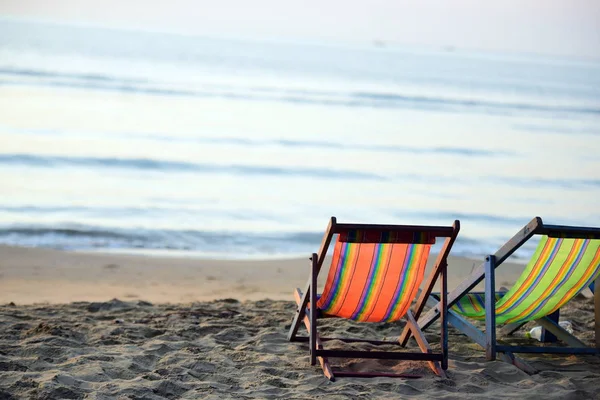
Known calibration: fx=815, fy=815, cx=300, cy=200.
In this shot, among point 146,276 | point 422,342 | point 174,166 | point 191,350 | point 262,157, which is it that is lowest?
point 191,350

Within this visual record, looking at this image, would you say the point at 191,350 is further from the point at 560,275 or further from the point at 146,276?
the point at 146,276

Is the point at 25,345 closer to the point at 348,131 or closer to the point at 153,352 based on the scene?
the point at 153,352

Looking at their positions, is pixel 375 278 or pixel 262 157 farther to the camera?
pixel 262 157

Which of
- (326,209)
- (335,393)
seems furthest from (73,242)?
(335,393)

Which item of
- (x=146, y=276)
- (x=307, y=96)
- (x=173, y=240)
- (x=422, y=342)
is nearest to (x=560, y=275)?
(x=422, y=342)

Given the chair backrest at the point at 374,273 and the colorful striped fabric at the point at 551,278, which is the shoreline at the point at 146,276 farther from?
the colorful striped fabric at the point at 551,278

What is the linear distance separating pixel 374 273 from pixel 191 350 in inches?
47.2

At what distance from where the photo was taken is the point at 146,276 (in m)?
7.22

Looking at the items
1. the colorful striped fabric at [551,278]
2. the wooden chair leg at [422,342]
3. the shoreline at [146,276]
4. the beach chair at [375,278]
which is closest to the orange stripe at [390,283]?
the beach chair at [375,278]

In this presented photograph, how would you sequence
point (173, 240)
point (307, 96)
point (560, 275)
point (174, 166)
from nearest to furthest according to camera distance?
point (560, 275) → point (173, 240) → point (174, 166) → point (307, 96)

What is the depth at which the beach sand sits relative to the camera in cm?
405

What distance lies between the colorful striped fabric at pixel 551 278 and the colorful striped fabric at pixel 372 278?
2.07 ft

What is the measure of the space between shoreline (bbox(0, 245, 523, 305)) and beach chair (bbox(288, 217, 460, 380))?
7.45ft

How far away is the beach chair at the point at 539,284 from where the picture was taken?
437 cm
